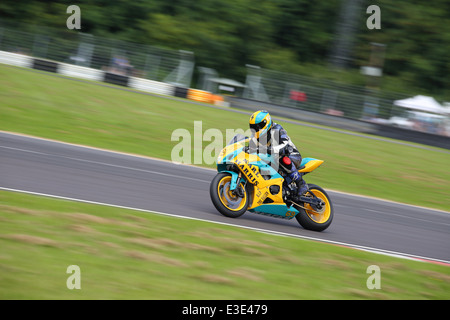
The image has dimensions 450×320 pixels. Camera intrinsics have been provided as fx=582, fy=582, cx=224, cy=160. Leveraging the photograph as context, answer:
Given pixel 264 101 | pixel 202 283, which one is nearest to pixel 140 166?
pixel 202 283

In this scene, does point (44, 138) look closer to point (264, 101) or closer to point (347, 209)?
point (347, 209)

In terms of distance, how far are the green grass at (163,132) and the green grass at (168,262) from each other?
24.1 ft

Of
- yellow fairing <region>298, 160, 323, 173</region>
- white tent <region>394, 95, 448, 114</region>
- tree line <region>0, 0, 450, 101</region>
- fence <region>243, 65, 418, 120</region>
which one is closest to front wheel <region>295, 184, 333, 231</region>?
yellow fairing <region>298, 160, 323, 173</region>

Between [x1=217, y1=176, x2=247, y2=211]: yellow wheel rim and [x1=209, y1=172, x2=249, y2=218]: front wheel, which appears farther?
[x1=217, y1=176, x2=247, y2=211]: yellow wheel rim

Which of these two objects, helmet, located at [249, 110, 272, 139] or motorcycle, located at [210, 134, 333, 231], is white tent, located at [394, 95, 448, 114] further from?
helmet, located at [249, 110, 272, 139]

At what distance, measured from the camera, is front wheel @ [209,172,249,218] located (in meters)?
8.54

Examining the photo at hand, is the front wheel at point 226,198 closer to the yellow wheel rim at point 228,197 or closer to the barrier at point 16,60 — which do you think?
the yellow wheel rim at point 228,197

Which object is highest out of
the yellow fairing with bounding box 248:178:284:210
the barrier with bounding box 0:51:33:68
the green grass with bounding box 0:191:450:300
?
the barrier with bounding box 0:51:33:68

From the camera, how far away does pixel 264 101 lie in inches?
1073

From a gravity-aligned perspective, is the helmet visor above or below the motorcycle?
above

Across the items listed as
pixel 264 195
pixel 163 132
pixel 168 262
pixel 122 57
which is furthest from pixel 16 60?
pixel 168 262

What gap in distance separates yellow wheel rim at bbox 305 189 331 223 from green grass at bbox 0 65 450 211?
5464 millimetres

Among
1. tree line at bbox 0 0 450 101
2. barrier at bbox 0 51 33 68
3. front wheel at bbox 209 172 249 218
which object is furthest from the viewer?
tree line at bbox 0 0 450 101

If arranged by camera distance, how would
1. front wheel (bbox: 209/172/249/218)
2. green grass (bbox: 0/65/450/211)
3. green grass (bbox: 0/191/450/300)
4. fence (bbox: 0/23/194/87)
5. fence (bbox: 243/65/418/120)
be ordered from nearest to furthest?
green grass (bbox: 0/191/450/300)
front wheel (bbox: 209/172/249/218)
green grass (bbox: 0/65/450/211)
fence (bbox: 243/65/418/120)
fence (bbox: 0/23/194/87)
